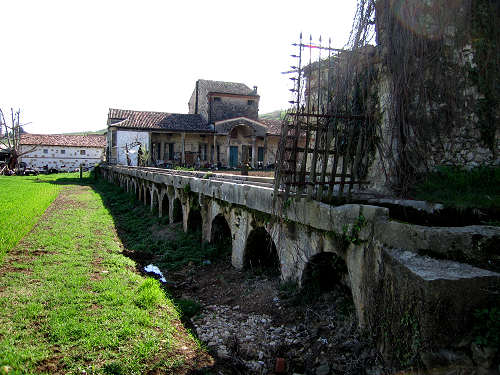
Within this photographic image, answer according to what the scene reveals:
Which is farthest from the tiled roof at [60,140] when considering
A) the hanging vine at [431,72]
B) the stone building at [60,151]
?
the hanging vine at [431,72]

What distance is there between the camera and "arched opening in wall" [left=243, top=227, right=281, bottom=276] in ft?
24.7

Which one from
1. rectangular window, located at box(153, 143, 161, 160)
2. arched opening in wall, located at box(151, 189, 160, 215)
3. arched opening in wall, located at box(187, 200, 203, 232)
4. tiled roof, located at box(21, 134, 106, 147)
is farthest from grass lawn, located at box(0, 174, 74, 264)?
tiled roof, located at box(21, 134, 106, 147)

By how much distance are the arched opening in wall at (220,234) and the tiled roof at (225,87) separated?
2884 centimetres

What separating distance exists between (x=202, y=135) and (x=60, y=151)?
2759 cm

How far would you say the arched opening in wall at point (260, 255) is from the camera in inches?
296

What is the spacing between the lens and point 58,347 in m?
4.65

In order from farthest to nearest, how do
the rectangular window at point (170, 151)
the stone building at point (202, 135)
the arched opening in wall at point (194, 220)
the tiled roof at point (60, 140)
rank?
the tiled roof at point (60, 140) → the rectangular window at point (170, 151) → the stone building at point (202, 135) → the arched opening in wall at point (194, 220)

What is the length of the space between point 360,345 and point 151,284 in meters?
4.00

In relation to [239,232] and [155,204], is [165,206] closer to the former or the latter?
[155,204]

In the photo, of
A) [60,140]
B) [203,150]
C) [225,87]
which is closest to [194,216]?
[203,150]

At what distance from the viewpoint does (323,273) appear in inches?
232

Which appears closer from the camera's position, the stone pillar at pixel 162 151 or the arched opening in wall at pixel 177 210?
the arched opening in wall at pixel 177 210

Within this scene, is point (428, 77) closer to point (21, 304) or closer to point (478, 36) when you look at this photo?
point (478, 36)

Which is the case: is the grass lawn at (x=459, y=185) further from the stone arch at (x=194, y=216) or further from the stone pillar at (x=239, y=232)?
the stone arch at (x=194, y=216)
